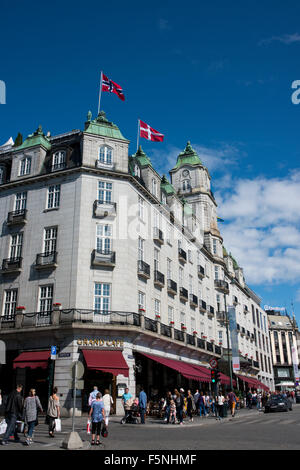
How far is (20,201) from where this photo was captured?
106ft

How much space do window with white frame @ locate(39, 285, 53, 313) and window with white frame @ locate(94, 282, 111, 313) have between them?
2984 millimetres

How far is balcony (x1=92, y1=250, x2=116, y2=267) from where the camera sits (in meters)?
28.3

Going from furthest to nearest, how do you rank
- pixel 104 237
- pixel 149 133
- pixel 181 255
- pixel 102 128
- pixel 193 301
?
pixel 193 301 → pixel 181 255 → pixel 149 133 → pixel 102 128 → pixel 104 237

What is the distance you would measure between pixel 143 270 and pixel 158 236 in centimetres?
458

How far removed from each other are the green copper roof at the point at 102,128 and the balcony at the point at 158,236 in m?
7.70

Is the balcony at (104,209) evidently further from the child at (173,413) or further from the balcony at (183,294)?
the child at (173,413)

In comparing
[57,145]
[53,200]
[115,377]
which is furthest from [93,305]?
[57,145]

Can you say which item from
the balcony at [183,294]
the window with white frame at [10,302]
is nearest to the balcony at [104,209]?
the window with white frame at [10,302]

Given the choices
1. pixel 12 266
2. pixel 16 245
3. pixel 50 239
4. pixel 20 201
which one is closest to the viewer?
pixel 50 239

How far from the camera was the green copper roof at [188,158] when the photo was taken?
169 ft

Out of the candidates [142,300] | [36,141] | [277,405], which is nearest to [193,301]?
[142,300]

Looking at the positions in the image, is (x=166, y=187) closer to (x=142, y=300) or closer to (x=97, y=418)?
(x=142, y=300)

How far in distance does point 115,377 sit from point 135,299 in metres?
5.60

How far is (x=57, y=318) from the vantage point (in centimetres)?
2664
